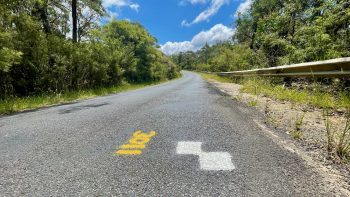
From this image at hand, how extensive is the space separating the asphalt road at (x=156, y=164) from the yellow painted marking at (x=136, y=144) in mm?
37

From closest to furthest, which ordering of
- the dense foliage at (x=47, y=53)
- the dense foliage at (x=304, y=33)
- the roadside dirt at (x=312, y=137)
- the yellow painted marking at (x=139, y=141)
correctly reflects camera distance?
the roadside dirt at (x=312, y=137) < the yellow painted marking at (x=139, y=141) < the dense foliage at (x=304, y=33) < the dense foliage at (x=47, y=53)

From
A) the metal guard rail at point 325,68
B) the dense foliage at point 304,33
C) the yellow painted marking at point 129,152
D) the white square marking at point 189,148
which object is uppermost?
the dense foliage at point 304,33

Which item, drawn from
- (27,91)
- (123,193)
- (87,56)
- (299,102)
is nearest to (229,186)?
(123,193)

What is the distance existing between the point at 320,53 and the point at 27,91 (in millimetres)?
11447

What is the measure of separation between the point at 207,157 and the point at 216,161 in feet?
0.43

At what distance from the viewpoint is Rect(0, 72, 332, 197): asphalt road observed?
2.30 m

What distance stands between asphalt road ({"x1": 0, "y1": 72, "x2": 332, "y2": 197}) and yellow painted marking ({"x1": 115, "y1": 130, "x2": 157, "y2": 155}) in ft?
0.12

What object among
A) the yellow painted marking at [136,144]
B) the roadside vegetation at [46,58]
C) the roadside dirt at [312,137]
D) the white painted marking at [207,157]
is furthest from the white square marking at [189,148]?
the roadside vegetation at [46,58]

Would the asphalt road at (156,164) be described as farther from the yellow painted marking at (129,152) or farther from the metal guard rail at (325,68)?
the metal guard rail at (325,68)

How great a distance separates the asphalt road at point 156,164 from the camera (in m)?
2.30

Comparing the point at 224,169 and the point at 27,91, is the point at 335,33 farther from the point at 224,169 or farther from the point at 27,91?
the point at 27,91

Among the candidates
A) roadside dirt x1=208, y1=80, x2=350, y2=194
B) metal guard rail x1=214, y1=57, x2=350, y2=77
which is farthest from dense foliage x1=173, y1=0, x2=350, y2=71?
roadside dirt x1=208, y1=80, x2=350, y2=194

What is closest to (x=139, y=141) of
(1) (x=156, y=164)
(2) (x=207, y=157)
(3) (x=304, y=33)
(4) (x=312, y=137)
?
(1) (x=156, y=164)

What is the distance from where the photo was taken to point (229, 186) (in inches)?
91.6
